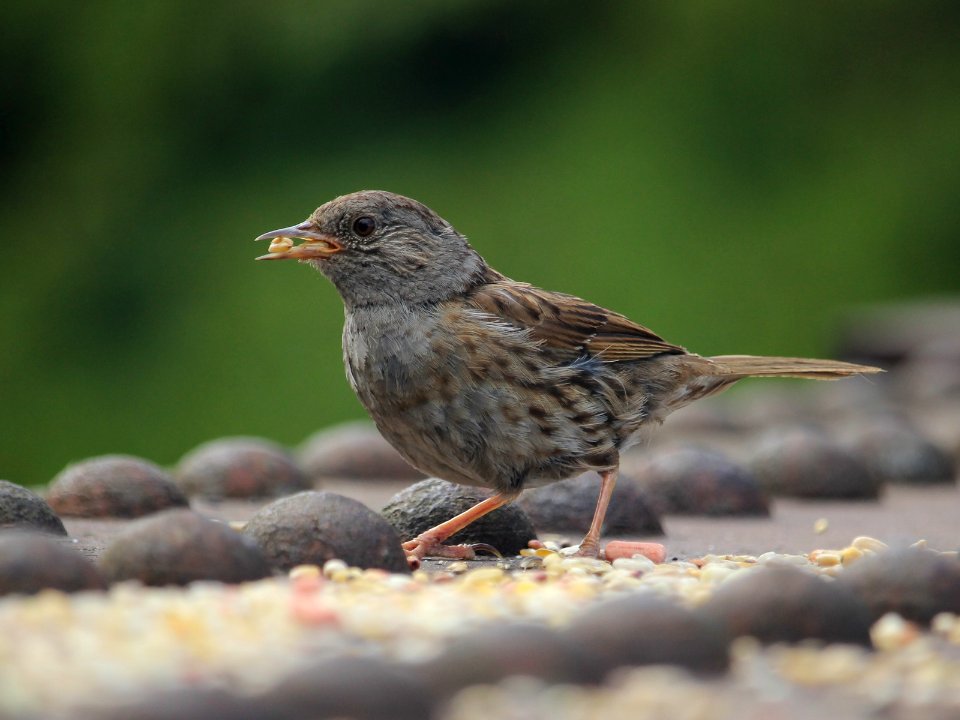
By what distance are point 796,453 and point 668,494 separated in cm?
76

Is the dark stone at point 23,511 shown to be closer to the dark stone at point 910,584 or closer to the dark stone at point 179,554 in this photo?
the dark stone at point 179,554

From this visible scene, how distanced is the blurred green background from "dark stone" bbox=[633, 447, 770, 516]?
23.0 feet

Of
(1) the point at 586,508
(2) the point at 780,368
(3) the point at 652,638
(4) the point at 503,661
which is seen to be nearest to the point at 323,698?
(4) the point at 503,661

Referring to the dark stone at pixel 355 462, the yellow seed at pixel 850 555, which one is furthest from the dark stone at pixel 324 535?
the dark stone at pixel 355 462

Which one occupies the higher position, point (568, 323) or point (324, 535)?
point (568, 323)

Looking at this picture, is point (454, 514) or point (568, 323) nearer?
point (454, 514)

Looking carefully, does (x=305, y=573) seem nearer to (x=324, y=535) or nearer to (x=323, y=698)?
(x=324, y=535)

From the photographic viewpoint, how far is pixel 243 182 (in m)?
12.7

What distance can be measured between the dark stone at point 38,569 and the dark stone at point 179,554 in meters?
0.11

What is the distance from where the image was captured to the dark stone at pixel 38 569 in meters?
2.48

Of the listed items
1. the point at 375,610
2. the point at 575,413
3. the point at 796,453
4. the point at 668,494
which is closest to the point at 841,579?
the point at 375,610

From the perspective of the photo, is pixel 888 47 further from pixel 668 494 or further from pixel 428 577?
pixel 428 577

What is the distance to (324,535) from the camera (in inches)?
122

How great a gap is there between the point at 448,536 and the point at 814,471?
2.15m
